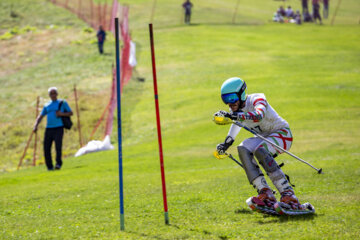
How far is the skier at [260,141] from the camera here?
806cm

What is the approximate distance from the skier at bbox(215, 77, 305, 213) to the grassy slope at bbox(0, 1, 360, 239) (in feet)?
1.22

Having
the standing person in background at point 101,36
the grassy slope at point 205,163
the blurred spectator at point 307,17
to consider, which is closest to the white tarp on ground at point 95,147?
the grassy slope at point 205,163

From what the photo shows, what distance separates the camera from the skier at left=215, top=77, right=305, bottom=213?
8.06m

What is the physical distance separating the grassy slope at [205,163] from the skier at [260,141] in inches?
14.6

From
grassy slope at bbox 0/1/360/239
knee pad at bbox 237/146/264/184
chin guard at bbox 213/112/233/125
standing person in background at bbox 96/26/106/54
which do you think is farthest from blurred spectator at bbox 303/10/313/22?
chin guard at bbox 213/112/233/125

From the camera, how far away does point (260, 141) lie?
327 inches

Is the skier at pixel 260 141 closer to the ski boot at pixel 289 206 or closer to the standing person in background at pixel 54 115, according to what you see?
the ski boot at pixel 289 206

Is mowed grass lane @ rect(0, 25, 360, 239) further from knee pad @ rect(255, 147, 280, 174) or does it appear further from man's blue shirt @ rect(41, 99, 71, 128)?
man's blue shirt @ rect(41, 99, 71, 128)

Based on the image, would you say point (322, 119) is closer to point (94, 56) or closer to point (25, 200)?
point (25, 200)

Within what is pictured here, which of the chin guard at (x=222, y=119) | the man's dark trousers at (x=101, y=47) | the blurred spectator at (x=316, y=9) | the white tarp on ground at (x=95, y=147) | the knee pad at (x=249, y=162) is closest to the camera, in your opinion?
the chin guard at (x=222, y=119)

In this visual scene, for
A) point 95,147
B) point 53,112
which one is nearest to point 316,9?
point 95,147

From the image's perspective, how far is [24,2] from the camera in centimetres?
7106

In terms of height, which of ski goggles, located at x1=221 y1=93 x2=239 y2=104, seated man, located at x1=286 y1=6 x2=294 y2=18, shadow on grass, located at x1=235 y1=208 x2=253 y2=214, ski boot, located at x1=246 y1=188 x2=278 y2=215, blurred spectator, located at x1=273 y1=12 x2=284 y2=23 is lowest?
blurred spectator, located at x1=273 y1=12 x2=284 y2=23

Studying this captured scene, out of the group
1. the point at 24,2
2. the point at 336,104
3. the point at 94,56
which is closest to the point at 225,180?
the point at 336,104
